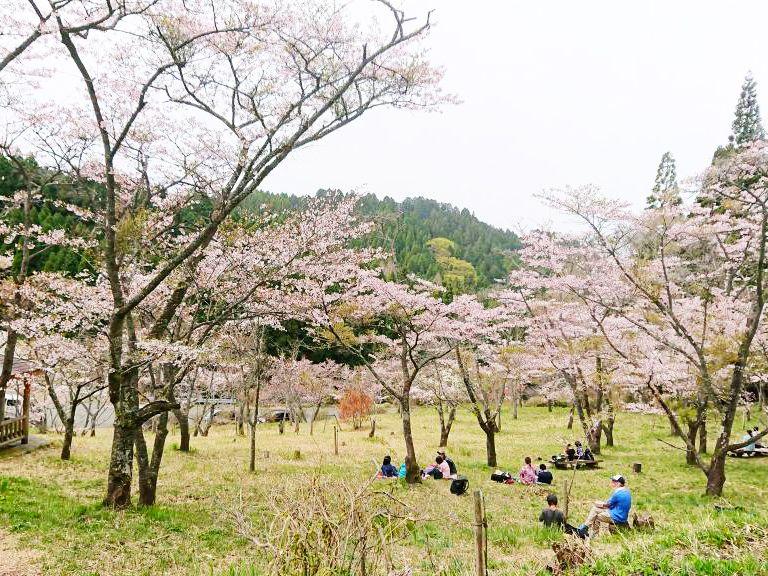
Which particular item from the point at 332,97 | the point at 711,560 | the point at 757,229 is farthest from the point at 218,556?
the point at 757,229

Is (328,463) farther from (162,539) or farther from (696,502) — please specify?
(696,502)

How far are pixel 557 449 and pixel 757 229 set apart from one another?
11.4 metres

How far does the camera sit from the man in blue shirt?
26.8ft

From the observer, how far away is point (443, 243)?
66875 mm

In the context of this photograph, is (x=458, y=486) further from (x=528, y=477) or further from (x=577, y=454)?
(x=577, y=454)

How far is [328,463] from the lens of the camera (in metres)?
15.8

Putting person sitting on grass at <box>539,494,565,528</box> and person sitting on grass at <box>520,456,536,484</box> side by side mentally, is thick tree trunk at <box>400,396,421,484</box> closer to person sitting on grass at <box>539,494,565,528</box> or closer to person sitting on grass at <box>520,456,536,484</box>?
person sitting on grass at <box>520,456,536,484</box>

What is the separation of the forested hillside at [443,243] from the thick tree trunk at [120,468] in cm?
3760

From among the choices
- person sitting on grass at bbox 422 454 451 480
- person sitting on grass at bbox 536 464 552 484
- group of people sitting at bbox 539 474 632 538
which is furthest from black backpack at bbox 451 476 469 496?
group of people sitting at bbox 539 474 632 538

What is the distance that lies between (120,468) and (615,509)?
888 centimetres

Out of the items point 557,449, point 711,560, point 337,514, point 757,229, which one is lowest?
point 557,449

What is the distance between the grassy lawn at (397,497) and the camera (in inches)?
211

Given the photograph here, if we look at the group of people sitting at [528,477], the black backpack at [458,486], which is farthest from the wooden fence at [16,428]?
the group of people sitting at [528,477]

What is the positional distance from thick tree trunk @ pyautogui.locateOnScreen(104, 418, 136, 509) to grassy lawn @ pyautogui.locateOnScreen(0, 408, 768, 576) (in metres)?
0.30
